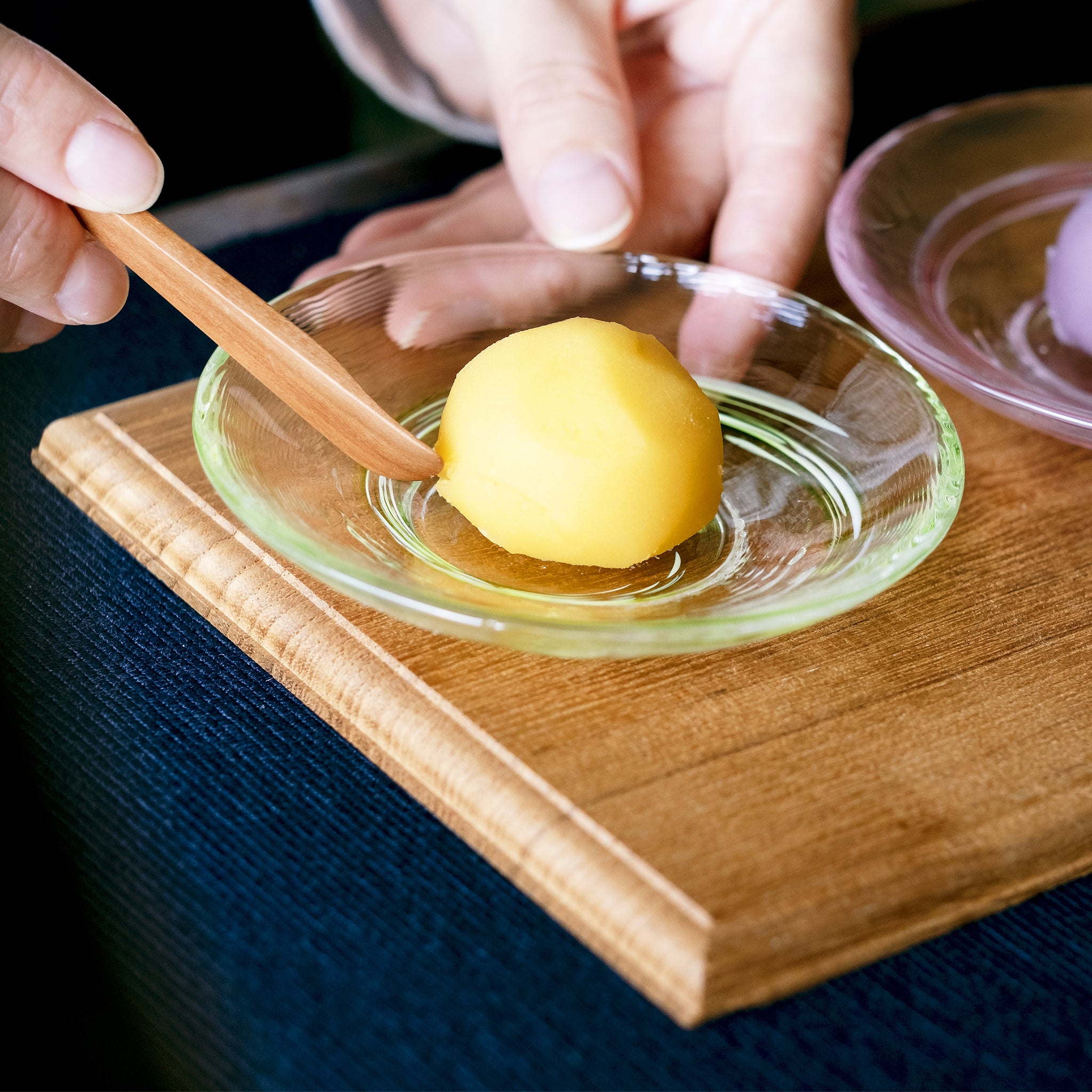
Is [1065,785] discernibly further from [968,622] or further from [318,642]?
[318,642]

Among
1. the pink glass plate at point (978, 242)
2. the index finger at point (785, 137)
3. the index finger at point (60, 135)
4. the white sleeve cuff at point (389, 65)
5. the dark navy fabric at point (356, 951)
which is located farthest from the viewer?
the white sleeve cuff at point (389, 65)

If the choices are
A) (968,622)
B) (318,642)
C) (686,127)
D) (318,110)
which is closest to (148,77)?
(318,110)

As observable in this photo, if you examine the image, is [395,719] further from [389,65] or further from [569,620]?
[389,65]

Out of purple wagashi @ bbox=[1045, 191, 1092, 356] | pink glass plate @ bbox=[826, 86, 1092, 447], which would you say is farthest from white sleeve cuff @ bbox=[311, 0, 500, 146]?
purple wagashi @ bbox=[1045, 191, 1092, 356]

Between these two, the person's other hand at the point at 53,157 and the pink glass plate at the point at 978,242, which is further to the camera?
the pink glass plate at the point at 978,242

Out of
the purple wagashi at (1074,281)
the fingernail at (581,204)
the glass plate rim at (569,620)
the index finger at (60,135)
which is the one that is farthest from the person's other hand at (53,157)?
the purple wagashi at (1074,281)

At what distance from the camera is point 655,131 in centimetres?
96

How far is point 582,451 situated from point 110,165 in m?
0.27

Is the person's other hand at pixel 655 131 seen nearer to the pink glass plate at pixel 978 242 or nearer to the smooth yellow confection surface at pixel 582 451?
the pink glass plate at pixel 978 242

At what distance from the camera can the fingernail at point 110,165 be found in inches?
22.0

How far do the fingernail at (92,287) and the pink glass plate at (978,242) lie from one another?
1.46 ft

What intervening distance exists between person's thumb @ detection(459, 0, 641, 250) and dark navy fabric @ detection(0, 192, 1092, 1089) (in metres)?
0.35

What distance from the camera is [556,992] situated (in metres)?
0.44

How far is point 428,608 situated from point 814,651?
0.69 ft
